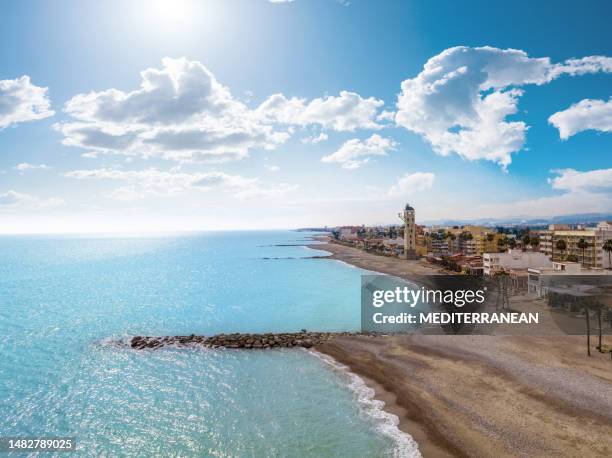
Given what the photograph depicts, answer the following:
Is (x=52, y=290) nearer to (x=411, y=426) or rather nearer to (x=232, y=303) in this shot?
(x=232, y=303)

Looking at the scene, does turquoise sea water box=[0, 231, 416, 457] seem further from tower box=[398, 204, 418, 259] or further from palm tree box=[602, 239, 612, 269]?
tower box=[398, 204, 418, 259]

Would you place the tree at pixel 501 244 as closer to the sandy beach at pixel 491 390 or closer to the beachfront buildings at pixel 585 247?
the beachfront buildings at pixel 585 247

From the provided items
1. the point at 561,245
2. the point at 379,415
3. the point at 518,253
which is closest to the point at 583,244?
the point at 561,245

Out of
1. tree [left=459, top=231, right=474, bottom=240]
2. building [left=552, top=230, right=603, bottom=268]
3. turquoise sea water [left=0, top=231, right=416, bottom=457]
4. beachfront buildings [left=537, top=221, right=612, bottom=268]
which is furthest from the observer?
tree [left=459, top=231, right=474, bottom=240]

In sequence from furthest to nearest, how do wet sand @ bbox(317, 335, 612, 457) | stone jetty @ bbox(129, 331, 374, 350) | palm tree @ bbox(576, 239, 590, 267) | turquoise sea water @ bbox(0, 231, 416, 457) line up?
palm tree @ bbox(576, 239, 590, 267) < stone jetty @ bbox(129, 331, 374, 350) < turquoise sea water @ bbox(0, 231, 416, 457) < wet sand @ bbox(317, 335, 612, 457)

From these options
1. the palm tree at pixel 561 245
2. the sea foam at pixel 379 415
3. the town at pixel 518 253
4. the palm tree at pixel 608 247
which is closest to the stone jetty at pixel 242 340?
the sea foam at pixel 379 415

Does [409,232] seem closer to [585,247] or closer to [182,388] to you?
[585,247]

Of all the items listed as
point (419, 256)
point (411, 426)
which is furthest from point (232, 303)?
point (419, 256)

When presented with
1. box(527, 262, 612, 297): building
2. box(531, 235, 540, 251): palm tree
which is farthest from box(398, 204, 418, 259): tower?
box(527, 262, 612, 297): building
